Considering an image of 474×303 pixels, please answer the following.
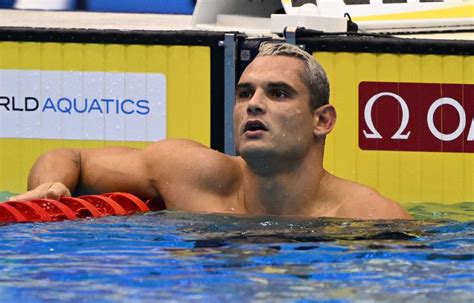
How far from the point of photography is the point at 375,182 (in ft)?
27.4

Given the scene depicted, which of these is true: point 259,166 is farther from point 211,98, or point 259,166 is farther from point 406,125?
point 211,98

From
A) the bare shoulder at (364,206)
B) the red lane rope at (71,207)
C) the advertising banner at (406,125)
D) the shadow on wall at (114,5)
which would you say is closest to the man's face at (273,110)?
the bare shoulder at (364,206)

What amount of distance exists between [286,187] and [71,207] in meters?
1.01

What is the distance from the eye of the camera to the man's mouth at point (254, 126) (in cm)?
569

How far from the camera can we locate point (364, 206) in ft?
19.5

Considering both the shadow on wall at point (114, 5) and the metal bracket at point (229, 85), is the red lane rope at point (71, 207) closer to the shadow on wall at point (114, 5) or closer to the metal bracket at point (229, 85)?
the metal bracket at point (229, 85)

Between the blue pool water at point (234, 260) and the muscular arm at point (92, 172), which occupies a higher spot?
the muscular arm at point (92, 172)

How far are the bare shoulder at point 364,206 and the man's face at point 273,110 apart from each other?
296mm

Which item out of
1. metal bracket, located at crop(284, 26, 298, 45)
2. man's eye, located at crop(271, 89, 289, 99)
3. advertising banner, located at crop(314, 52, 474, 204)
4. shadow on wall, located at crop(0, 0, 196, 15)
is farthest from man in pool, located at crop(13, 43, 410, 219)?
shadow on wall, located at crop(0, 0, 196, 15)

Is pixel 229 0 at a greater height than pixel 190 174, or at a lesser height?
greater

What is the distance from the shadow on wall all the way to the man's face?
7.26m

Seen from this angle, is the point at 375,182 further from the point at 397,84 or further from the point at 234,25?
the point at 234,25

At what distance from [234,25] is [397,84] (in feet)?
7.15

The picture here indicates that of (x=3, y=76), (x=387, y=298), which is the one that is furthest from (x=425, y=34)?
(x=387, y=298)
